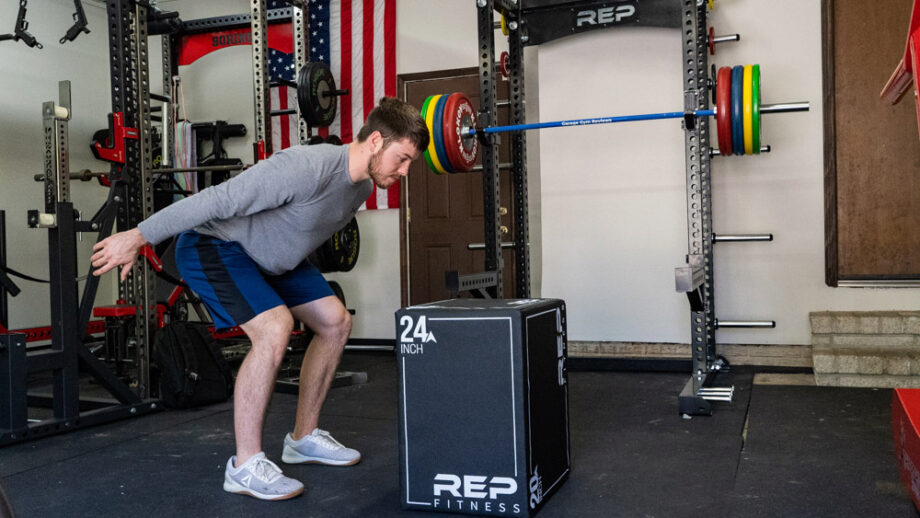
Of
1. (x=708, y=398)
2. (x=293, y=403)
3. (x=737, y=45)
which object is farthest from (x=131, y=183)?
(x=737, y=45)

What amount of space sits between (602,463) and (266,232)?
1.22m

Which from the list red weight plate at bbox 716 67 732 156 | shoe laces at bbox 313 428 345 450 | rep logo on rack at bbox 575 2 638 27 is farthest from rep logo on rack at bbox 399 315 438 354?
rep logo on rack at bbox 575 2 638 27

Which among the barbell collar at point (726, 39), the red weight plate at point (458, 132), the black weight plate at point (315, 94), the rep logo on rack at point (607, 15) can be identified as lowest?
the red weight plate at point (458, 132)

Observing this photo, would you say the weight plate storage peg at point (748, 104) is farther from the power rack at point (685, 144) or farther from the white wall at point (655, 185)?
the white wall at point (655, 185)

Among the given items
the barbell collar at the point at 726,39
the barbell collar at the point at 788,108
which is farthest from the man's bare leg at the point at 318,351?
the barbell collar at the point at 726,39

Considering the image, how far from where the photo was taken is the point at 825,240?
4043 millimetres

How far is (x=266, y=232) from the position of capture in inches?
84.0

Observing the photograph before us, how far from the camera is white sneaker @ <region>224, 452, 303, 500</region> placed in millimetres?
2014

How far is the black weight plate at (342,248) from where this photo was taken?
3.97 metres

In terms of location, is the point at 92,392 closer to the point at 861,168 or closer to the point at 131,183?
the point at 131,183

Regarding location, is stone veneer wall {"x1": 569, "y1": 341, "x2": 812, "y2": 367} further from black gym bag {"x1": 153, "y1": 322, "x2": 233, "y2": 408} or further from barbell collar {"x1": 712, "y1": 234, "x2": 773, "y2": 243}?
black gym bag {"x1": 153, "y1": 322, "x2": 233, "y2": 408}

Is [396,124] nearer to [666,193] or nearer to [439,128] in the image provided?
[439,128]

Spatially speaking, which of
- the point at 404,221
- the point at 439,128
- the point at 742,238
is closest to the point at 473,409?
the point at 439,128

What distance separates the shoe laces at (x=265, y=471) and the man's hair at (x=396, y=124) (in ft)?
3.03
